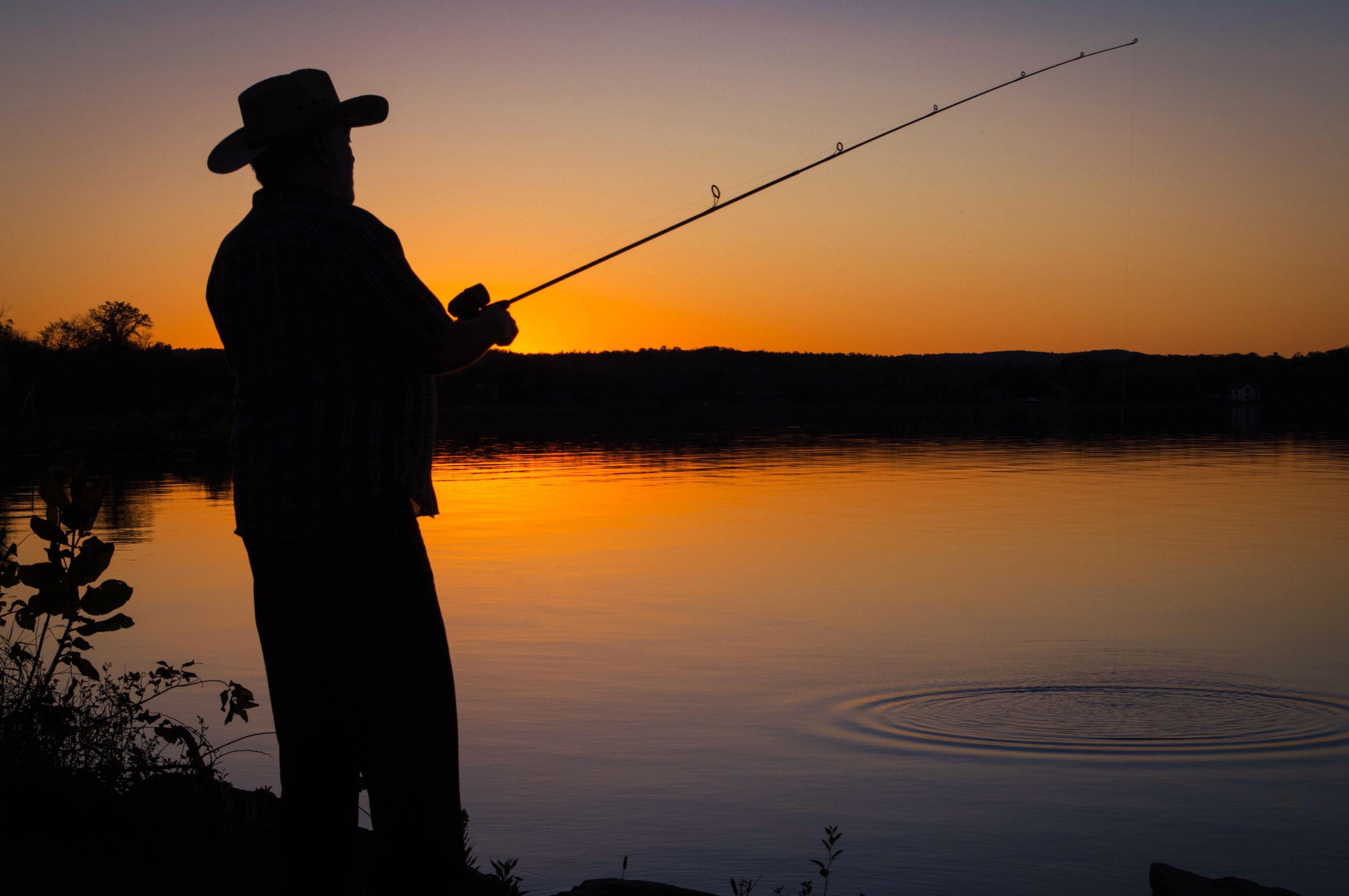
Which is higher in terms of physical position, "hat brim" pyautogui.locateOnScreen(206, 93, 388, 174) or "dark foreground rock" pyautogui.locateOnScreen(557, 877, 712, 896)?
"hat brim" pyautogui.locateOnScreen(206, 93, 388, 174)

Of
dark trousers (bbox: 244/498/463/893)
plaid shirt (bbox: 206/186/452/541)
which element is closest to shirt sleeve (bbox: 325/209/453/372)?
plaid shirt (bbox: 206/186/452/541)

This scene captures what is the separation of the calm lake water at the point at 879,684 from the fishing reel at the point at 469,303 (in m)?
0.71

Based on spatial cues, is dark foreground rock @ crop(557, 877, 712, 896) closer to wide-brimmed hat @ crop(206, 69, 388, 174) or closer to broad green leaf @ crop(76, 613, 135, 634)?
broad green leaf @ crop(76, 613, 135, 634)

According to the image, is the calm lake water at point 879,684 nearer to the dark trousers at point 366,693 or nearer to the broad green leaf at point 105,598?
the dark trousers at point 366,693

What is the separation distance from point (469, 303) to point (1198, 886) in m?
3.69

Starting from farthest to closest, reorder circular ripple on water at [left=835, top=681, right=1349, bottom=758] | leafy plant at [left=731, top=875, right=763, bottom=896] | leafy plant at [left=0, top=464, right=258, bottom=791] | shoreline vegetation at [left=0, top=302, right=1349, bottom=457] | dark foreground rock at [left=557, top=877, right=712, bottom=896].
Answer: shoreline vegetation at [left=0, top=302, right=1349, bottom=457], circular ripple on water at [left=835, top=681, right=1349, bottom=758], dark foreground rock at [left=557, top=877, right=712, bottom=896], leafy plant at [left=0, top=464, right=258, bottom=791], leafy plant at [left=731, top=875, right=763, bottom=896]

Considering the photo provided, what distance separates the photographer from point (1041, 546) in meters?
18.6

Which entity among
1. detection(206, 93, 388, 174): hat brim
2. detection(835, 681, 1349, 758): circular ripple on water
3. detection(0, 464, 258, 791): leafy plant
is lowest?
detection(835, 681, 1349, 758): circular ripple on water

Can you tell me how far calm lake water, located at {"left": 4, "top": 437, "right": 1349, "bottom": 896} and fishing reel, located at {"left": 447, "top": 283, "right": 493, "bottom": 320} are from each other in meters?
0.71

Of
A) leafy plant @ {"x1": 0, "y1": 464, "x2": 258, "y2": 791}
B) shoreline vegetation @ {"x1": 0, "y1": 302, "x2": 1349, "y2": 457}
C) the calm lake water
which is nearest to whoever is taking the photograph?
leafy plant @ {"x1": 0, "y1": 464, "x2": 258, "y2": 791}

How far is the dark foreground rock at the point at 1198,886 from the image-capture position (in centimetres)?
488

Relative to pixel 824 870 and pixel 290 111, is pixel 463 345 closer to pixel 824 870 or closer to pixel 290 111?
pixel 290 111

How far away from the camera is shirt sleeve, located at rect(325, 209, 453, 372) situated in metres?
2.67

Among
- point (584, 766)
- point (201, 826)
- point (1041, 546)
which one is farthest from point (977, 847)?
point (1041, 546)
